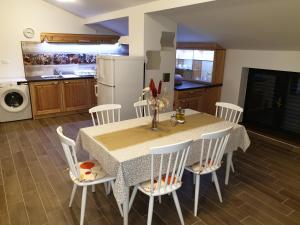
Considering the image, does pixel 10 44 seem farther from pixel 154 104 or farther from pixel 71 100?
pixel 154 104

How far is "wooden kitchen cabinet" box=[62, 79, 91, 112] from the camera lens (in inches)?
199

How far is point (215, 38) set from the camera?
4199 mm

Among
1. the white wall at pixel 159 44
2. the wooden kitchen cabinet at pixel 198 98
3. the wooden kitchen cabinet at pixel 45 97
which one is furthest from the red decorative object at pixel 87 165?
the wooden kitchen cabinet at pixel 45 97

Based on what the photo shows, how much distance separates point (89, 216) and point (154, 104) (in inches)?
48.2

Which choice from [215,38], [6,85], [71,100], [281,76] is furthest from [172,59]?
[6,85]

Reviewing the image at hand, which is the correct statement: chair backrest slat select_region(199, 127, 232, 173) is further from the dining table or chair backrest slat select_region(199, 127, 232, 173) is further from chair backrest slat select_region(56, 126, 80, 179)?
chair backrest slat select_region(56, 126, 80, 179)

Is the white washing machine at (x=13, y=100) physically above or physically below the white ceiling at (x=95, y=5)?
below

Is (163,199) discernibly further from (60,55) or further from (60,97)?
(60,55)

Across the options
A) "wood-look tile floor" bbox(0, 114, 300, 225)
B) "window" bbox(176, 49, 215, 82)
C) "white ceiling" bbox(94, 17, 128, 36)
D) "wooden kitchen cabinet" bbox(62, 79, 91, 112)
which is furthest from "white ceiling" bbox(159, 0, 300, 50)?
"wooden kitchen cabinet" bbox(62, 79, 91, 112)

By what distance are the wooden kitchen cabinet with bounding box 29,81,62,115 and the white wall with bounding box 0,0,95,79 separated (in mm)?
788

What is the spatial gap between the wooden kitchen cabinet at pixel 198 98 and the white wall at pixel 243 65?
0.69ft

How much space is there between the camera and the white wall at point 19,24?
4766 mm

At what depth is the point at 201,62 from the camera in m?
5.05

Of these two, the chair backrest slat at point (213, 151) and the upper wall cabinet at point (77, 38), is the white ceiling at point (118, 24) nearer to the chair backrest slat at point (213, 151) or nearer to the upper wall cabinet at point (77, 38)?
the upper wall cabinet at point (77, 38)
